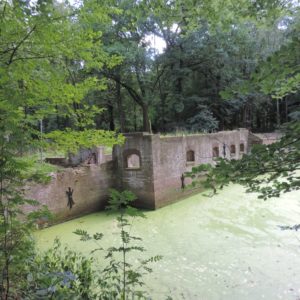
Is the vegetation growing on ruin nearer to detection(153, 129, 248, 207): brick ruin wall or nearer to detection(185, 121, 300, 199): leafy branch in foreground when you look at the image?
detection(185, 121, 300, 199): leafy branch in foreground

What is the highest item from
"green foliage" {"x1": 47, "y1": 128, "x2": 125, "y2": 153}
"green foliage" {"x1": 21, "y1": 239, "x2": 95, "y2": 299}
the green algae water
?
"green foliage" {"x1": 47, "y1": 128, "x2": 125, "y2": 153}

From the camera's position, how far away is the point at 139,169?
353 inches

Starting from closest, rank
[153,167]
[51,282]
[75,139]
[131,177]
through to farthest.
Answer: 1. [51,282]
2. [75,139]
3. [153,167]
4. [131,177]

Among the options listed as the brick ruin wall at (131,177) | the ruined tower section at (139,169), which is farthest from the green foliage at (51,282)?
the ruined tower section at (139,169)

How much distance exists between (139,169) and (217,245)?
3.96 metres

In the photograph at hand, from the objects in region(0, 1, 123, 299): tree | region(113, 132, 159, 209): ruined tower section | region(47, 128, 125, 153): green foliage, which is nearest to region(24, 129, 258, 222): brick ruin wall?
region(113, 132, 159, 209): ruined tower section

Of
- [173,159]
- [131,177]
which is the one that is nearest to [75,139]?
[131,177]

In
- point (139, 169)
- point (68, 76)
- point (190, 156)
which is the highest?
point (68, 76)

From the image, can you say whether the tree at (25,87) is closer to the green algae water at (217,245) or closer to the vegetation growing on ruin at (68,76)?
the vegetation growing on ruin at (68,76)

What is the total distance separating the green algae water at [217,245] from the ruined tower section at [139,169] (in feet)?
2.52

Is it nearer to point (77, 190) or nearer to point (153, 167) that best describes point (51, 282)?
point (77, 190)

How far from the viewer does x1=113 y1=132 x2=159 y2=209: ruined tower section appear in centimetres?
873

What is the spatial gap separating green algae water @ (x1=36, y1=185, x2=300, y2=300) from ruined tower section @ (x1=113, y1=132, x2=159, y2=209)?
0.77 m

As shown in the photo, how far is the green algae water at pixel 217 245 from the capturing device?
406cm
